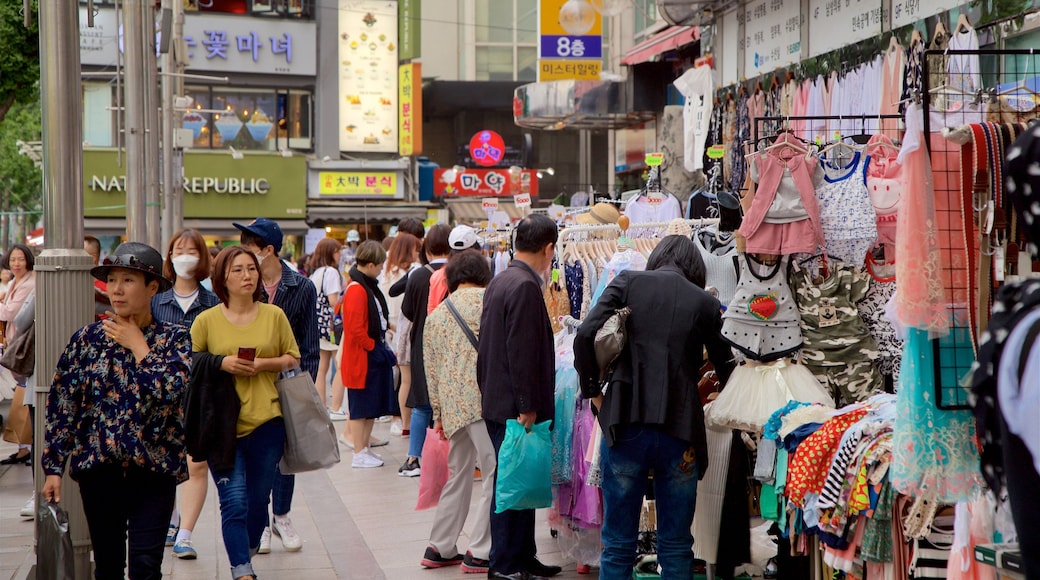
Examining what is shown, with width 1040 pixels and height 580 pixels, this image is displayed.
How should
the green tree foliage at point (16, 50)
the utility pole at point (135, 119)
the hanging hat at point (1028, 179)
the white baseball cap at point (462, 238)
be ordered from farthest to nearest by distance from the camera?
the green tree foliage at point (16, 50) → the utility pole at point (135, 119) → the white baseball cap at point (462, 238) → the hanging hat at point (1028, 179)

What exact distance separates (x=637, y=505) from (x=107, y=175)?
93.7 feet

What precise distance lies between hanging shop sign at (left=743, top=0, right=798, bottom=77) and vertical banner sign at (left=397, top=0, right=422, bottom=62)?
19.7 meters

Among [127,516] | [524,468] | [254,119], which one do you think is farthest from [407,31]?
[127,516]

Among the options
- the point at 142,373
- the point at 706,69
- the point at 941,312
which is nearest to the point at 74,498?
the point at 142,373

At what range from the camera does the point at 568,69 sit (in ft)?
62.6

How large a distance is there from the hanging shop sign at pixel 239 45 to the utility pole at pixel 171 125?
8.60 metres

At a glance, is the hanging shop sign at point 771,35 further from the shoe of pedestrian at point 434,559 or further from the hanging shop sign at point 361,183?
the hanging shop sign at point 361,183

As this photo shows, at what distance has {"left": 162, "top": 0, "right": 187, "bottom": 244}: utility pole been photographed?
1720 centimetres

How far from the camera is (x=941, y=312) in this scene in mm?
3689

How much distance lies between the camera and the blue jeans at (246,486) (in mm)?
5820

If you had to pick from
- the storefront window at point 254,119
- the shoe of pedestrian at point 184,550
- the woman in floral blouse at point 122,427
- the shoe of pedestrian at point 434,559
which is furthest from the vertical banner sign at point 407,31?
the woman in floral blouse at point 122,427

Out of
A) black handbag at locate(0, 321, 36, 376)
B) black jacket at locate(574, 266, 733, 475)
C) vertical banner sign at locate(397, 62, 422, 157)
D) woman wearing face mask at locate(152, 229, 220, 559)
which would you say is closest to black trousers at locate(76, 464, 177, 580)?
woman wearing face mask at locate(152, 229, 220, 559)

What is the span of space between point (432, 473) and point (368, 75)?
26.2m

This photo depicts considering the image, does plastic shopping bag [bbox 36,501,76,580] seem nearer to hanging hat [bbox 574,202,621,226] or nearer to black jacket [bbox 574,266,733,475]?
black jacket [bbox 574,266,733,475]
